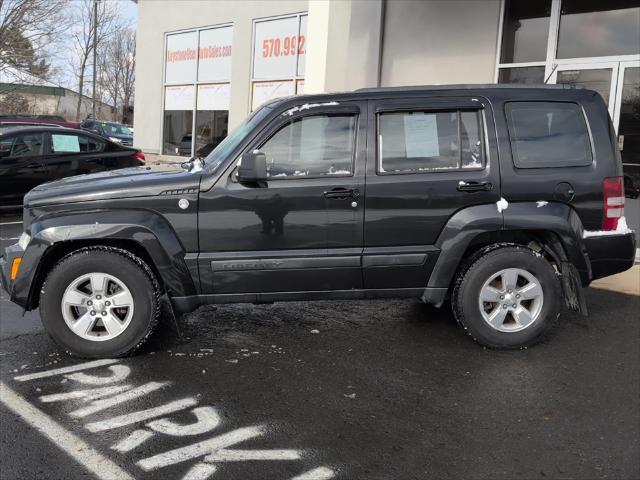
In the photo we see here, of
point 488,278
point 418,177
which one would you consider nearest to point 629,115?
point 488,278

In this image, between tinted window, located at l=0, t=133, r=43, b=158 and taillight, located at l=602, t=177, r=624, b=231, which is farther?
tinted window, located at l=0, t=133, r=43, b=158

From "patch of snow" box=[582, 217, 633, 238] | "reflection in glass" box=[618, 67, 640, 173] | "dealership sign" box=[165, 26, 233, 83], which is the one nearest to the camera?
"patch of snow" box=[582, 217, 633, 238]

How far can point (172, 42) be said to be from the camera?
16609 millimetres

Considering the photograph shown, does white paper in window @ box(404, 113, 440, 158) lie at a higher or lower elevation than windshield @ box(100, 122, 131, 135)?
lower

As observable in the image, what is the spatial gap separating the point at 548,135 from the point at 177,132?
13662 millimetres

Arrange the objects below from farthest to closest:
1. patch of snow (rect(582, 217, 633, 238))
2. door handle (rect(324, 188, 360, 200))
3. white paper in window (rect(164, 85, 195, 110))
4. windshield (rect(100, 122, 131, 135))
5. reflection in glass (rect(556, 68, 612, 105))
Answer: windshield (rect(100, 122, 131, 135)) → white paper in window (rect(164, 85, 195, 110)) → reflection in glass (rect(556, 68, 612, 105)) → patch of snow (rect(582, 217, 633, 238)) → door handle (rect(324, 188, 360, 200))

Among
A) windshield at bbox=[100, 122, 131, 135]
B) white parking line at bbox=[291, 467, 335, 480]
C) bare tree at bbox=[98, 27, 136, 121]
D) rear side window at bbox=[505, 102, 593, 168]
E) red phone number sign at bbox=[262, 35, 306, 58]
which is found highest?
bare tree at bbox=[98, 27, 136, 121]

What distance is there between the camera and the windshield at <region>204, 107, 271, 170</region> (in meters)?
4.40

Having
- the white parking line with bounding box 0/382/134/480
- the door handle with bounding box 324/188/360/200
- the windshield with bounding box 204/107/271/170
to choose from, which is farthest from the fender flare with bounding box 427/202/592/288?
the white parking line with bounding box 0/382/134/480

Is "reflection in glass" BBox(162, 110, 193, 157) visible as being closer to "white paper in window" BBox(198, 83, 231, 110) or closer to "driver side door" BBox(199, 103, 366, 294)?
"white paper in window" BBox(198, 83, 231, 110)

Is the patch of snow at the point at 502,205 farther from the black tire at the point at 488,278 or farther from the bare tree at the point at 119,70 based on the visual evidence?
the bare tree at the point at 119,70

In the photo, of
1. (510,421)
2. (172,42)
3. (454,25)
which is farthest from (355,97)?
(172,42)

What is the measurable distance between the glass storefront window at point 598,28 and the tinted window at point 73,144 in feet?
26.4

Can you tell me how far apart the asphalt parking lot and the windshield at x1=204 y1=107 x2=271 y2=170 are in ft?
4.62
